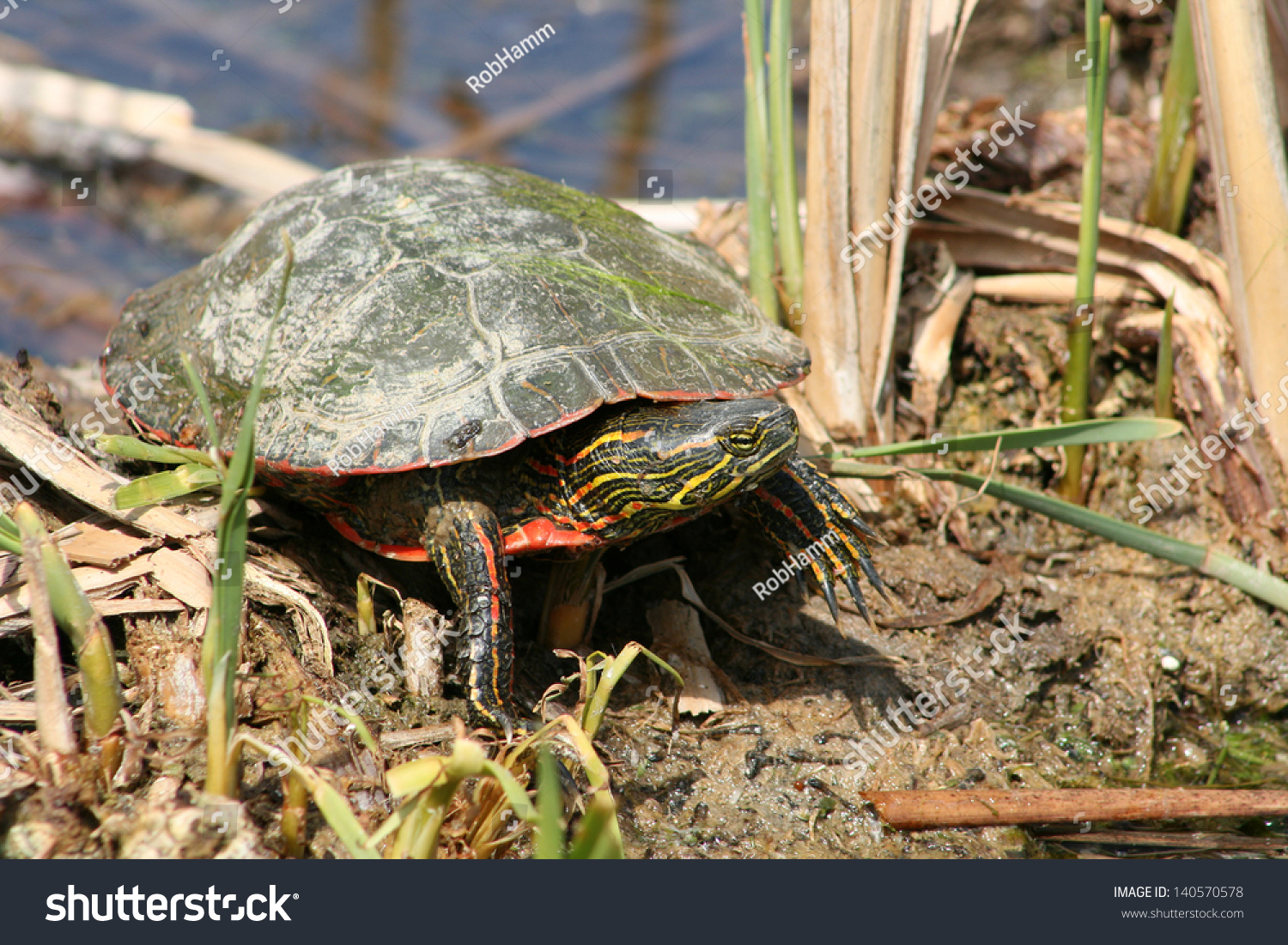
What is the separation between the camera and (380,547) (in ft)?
11.3

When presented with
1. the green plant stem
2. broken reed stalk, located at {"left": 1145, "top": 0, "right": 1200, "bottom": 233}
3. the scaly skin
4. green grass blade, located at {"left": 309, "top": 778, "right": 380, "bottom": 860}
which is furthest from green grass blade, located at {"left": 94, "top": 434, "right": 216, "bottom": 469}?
broken reed stalk, located at {"left": 1145, "top": 0, "right": 1200, "bottom": 233}

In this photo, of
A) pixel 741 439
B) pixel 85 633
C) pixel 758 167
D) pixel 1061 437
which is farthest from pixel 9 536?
pixel 1061 437

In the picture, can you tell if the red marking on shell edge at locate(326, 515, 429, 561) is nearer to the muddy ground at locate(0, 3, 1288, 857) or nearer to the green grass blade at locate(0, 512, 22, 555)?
the muddy ground at locate(0, 3, 1288, 857)

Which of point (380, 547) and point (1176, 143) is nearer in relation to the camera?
point (380, 547)

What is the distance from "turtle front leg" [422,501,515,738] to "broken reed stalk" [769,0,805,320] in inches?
81.6

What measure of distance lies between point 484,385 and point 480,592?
2.29 feet

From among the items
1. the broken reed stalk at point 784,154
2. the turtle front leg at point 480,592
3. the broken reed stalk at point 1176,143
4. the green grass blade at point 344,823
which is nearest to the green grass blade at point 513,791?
the green grass blade at point 344,823

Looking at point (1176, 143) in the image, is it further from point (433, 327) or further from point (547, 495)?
point (433, 327)

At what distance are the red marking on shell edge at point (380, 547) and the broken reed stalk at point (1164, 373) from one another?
3.31m
